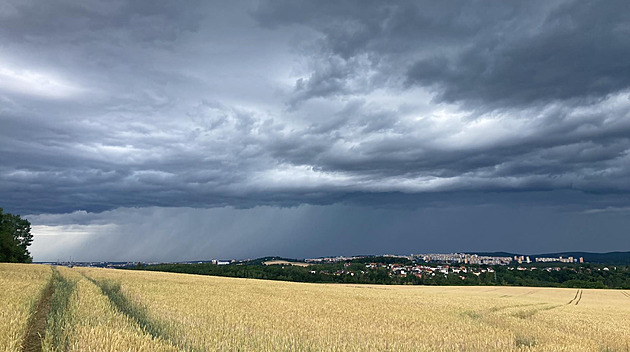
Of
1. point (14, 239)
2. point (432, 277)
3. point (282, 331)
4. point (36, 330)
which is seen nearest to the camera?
point (282, 331)

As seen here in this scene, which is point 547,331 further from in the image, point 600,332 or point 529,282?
point 529,282

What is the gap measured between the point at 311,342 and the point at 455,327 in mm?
6611

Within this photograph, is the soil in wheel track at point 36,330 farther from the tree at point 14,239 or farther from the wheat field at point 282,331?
the tree at point 14,239

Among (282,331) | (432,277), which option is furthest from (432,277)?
(282,331)

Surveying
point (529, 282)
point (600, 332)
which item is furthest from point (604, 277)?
point (600, 332)

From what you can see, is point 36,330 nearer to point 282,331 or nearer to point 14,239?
point 282,331

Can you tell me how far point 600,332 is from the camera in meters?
16.4

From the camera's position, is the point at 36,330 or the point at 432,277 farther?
the point at 432,277

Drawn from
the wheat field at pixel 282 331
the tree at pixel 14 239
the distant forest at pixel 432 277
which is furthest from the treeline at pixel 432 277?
the wheat field at pixel 282 331

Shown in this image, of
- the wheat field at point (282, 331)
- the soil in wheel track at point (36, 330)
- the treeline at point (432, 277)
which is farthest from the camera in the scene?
the treeline at point (432, 277)

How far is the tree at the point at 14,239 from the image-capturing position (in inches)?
3083

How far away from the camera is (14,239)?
87.8 meters

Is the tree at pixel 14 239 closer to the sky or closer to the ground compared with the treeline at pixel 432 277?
closer to the sky

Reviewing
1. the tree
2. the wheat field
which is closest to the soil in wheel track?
the wheat field
